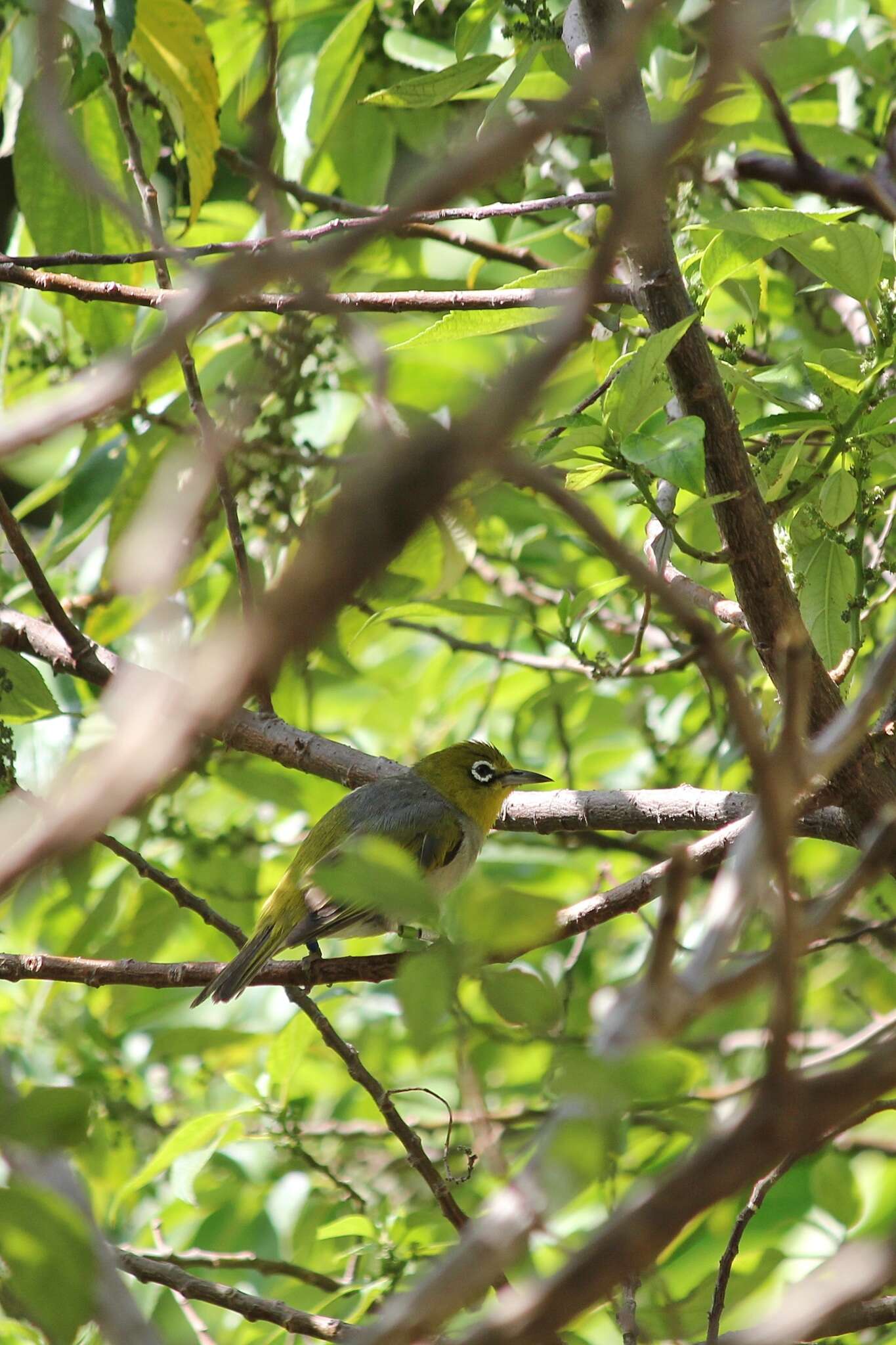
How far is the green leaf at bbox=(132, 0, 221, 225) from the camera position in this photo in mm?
2988

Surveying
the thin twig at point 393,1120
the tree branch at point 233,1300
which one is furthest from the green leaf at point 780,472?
the tree branch at point 233,1300

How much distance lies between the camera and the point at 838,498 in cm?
235

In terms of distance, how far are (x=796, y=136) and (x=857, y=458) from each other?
176cm

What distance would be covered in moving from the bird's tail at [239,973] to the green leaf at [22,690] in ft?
2.33

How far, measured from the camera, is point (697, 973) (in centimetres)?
93

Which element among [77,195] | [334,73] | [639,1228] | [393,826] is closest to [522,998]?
[639,1228]

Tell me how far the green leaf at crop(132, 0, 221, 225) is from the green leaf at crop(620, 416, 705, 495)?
1411 mm

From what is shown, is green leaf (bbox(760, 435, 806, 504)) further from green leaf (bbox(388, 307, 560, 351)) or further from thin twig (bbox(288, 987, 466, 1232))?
thin twig (bbox(288, 987, 466, 1232))

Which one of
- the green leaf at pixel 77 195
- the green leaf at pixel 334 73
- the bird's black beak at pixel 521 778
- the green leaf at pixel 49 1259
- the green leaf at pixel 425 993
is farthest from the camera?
the bird's black beak at pixel 521 778

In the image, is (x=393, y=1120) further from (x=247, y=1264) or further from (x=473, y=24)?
(x=473, y=24)

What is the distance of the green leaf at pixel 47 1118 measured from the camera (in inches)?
40.3

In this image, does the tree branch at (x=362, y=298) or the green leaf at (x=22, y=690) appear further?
→ the green leaf at (x=22, y=690)

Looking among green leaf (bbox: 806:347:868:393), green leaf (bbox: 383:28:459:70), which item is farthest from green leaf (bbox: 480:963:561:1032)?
green leaf (bbox: 383:28:459:70)

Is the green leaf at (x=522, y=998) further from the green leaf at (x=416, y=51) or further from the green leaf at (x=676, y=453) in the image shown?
the green leaf at (x=416, y=51)
